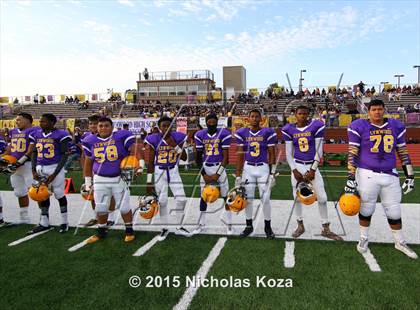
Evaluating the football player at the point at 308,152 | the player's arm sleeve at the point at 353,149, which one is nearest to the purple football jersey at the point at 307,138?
the football player at the point at 308,152

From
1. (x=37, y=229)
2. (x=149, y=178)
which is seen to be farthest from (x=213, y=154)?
(x=37, y=229)

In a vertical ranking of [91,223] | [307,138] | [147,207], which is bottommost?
[91,223]

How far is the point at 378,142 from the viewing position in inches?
171

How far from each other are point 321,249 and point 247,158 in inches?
73.9

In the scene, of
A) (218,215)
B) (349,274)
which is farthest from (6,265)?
(349,274)

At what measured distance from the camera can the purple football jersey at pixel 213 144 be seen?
213 inches

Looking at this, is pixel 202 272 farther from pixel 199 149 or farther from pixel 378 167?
pixel 378 167

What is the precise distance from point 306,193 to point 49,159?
474cm

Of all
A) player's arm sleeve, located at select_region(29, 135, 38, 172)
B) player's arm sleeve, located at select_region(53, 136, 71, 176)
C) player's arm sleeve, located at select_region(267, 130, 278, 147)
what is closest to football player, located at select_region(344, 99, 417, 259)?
player's arm sleeve, located at select_region(267, 130, 278, 147)

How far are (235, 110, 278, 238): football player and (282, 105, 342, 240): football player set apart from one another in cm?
34

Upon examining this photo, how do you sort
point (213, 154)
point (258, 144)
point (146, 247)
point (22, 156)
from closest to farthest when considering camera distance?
1. point (146, 247)
2. point (258, 144)
3. point (213, 154)
4. point (22, 156)

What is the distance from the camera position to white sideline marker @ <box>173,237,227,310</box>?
10.7ft

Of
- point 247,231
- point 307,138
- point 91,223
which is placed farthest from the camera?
point 91,223

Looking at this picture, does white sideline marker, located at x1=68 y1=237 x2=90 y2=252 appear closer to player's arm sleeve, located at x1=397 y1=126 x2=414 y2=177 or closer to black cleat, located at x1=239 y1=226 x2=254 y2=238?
black cleat, located at x1=239 y1=226 x2=254 y2=238
